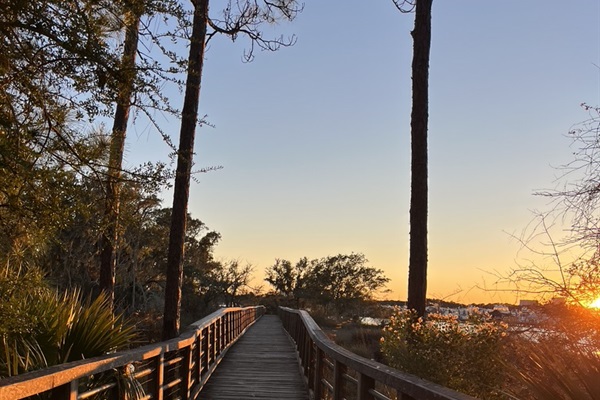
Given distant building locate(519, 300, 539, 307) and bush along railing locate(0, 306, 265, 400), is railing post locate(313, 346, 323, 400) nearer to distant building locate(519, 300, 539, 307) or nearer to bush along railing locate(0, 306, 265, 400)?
bush along railing locate(0, 306, 265, 400)

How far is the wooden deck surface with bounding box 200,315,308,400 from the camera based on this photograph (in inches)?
335

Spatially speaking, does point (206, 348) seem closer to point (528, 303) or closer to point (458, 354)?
point (458, 354)

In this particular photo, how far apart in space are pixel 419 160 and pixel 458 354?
12.9 ft

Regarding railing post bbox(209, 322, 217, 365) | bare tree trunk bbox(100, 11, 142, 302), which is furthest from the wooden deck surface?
bare tree trunk bbox(100, 11, 142, 302)

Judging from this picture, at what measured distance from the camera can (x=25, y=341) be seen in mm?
5359

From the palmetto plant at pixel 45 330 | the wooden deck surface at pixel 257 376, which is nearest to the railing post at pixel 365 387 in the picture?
the palmetto plant at pixel 45 330

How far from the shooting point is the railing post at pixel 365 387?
14.1ft

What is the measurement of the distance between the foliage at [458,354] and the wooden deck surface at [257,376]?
6.06ft

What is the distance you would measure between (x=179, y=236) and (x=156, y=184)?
5619 millimetres

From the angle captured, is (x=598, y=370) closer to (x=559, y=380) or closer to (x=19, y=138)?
(x=559, y=380)

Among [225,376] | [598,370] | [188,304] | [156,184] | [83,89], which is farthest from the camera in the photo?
[188,304]

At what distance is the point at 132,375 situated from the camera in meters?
5.03

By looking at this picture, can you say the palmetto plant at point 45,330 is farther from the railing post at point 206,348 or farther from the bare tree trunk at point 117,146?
the railing post at point 206,348

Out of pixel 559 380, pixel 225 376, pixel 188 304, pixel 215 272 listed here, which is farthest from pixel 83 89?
pixel 215 272
